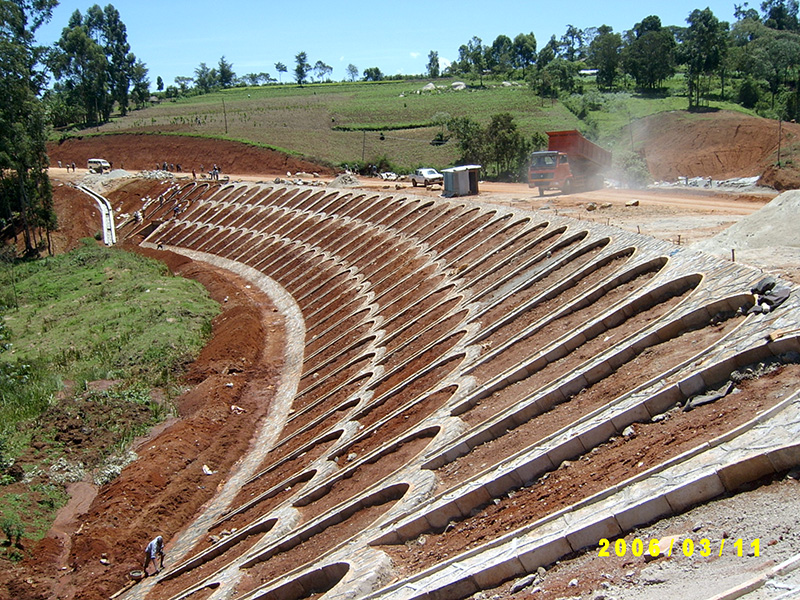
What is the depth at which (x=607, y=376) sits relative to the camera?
13.7 metres

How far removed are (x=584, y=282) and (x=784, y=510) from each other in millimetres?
11612

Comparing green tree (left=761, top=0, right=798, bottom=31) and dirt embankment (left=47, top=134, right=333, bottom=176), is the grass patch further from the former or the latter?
green tree (left=761, top=0, right=798, bottom=31)

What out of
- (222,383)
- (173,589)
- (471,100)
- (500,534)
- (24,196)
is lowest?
(173,589)

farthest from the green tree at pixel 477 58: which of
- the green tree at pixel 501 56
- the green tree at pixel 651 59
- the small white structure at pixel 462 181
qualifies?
the small white structure at pixel 462 181

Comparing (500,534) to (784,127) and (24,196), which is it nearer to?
(24,196)

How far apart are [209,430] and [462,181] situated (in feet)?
78.9

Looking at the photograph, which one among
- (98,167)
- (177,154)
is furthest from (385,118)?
(98,167)

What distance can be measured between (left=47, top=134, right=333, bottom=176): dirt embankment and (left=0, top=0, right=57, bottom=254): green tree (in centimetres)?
1806

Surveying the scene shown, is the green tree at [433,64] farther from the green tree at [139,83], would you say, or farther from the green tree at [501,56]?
the green tree at [139,83]

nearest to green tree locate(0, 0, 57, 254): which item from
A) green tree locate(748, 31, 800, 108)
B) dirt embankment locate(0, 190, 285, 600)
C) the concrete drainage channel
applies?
dirt embankment locate(0, 190, 285, 600)

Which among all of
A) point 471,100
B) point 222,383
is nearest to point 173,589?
point 222,383
